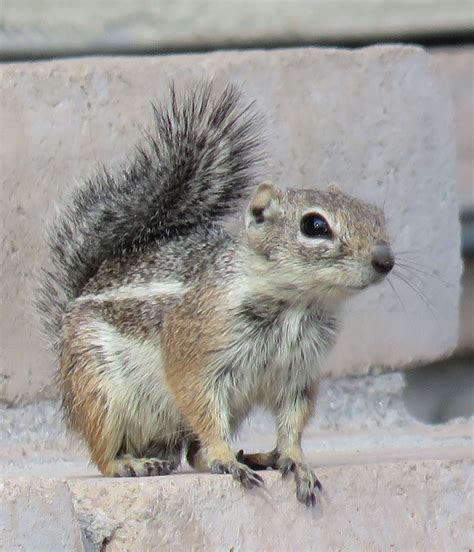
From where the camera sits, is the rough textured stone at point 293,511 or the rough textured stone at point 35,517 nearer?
the rough textured stone at point 35,517

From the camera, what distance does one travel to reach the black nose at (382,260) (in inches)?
113

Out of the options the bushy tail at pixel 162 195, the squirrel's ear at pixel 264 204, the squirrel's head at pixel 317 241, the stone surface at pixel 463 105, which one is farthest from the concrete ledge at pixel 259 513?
the stone surface at pixel 463 105

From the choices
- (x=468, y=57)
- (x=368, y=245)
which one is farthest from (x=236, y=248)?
(x=468, y=57)

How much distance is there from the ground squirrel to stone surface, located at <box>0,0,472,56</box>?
0.43 metres

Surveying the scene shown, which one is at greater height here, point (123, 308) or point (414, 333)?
point (123, 308)

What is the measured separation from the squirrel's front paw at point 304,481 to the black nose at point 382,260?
388mm

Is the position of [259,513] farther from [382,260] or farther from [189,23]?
[189,23]

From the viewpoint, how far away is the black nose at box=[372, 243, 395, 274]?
287 cm

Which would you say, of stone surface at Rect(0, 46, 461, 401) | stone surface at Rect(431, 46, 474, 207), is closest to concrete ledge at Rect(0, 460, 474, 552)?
stone surface at Rect(0, 46, 461, 401)

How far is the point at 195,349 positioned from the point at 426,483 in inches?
20.1

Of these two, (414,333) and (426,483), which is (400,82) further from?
(426,483)

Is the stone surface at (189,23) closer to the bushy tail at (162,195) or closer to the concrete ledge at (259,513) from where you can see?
the bushy tail at (162,195)

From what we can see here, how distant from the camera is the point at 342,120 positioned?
3.84 meters

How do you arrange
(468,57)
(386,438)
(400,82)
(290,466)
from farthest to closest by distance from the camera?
(468,57) → (400,82) → (386,438) → (290,466)
